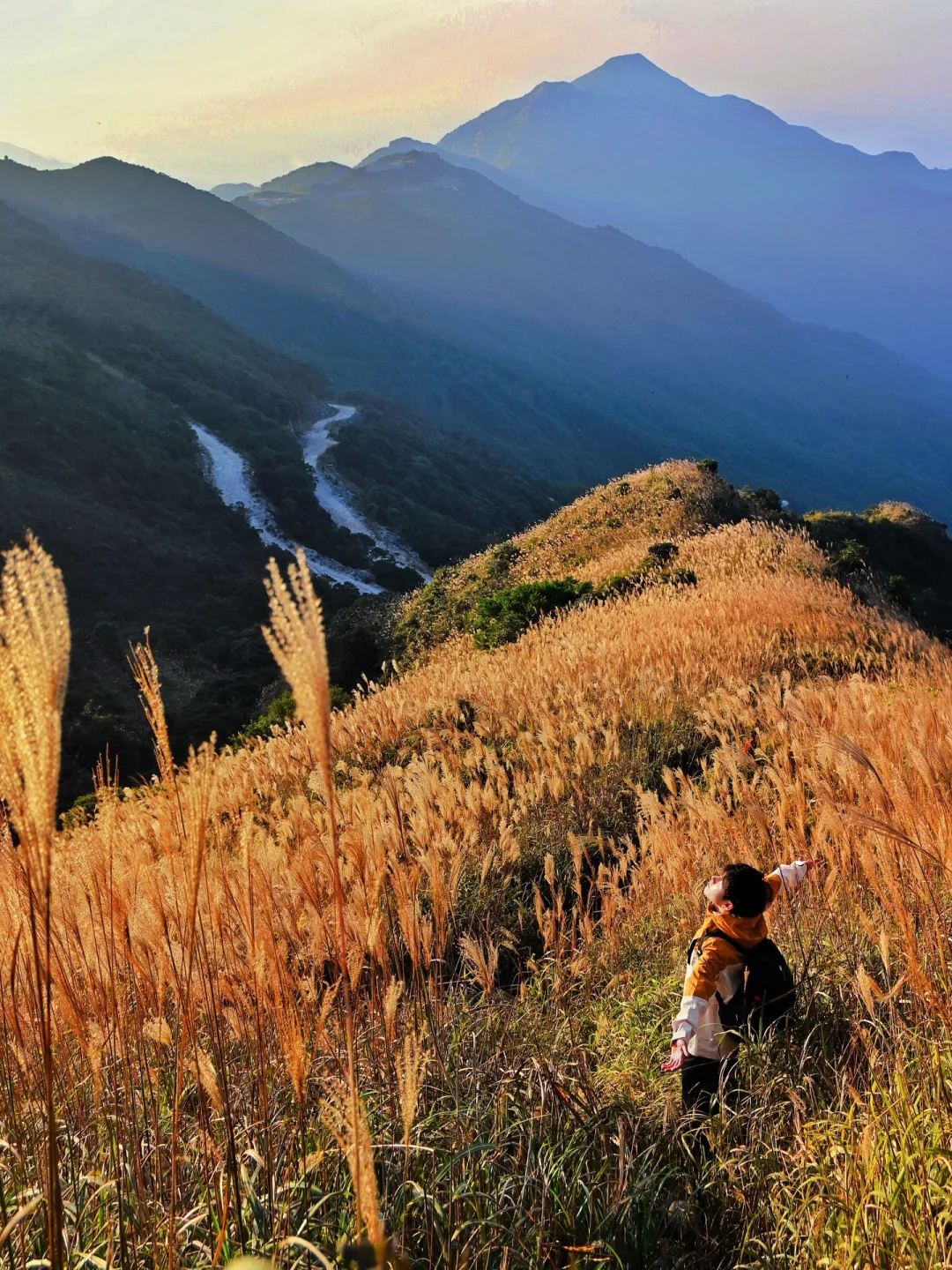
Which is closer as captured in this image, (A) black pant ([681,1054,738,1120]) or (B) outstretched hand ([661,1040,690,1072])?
(A) black pant ([681,1054,738,1120])

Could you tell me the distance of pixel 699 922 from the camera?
12.1 ft

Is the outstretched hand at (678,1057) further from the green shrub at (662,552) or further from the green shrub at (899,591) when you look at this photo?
the green shrub at (899,591)

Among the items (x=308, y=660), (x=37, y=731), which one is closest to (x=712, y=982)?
(x=308, y=660)

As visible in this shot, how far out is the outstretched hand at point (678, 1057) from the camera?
9.02 feet

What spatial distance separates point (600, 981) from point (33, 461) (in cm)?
5550

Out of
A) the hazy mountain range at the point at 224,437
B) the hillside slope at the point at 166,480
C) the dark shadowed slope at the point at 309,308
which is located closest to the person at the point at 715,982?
the hillside slope at the point at 166,480

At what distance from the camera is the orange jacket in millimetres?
2746

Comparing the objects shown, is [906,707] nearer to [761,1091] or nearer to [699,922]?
[699,922]

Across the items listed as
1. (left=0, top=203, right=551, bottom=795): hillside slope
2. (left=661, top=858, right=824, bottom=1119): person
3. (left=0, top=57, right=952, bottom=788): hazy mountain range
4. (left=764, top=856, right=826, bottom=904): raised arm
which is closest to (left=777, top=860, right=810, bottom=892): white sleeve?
(left=764, top=856, right=826, bottom=904): raised arm

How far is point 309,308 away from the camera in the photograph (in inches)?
5659

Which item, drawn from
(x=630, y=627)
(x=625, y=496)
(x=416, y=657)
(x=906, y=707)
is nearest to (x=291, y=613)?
(x=906, y=707)

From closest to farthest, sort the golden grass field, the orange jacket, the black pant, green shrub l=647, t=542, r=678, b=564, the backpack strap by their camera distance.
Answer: the golden grass field
the black pant
the orange jacket
the backpack strap
green shrub l=647, t=542, r=678, b=564

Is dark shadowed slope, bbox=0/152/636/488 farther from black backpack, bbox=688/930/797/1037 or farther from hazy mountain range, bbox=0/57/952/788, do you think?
black backpack, bbox=688/930/797/1037

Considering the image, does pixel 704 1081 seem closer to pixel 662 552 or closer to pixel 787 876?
pixel 787 876
